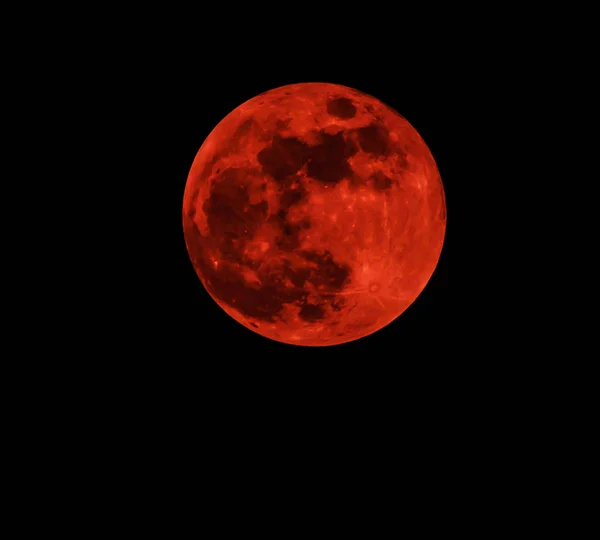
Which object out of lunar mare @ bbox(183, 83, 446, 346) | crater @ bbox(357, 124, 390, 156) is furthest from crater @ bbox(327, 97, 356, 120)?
crater @ bbox(357, 124, 390, 156)

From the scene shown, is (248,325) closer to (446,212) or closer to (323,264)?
(323,264)

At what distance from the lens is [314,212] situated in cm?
388

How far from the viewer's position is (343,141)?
13.0 ft

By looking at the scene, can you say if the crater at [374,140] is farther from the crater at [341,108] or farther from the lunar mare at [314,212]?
the crater at [341,108]

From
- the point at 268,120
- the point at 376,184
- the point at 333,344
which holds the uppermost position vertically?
the point at 268,120

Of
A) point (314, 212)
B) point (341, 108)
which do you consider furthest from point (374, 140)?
point (314, 212)

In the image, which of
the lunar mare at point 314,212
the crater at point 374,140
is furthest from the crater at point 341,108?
the crater at point 374,140

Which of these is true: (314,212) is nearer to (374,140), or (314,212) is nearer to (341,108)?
(374,140)

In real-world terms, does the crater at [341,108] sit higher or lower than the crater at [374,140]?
higher

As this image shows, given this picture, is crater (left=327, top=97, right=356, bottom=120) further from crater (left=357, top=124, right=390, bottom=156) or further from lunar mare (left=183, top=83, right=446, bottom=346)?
crater (left=357, top=124, right=390, bottom=156)

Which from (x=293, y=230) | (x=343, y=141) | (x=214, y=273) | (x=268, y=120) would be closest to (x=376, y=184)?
(x=343, y=141)

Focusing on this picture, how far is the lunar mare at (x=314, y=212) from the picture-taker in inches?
154

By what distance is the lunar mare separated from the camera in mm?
3906

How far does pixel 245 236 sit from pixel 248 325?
935mm
